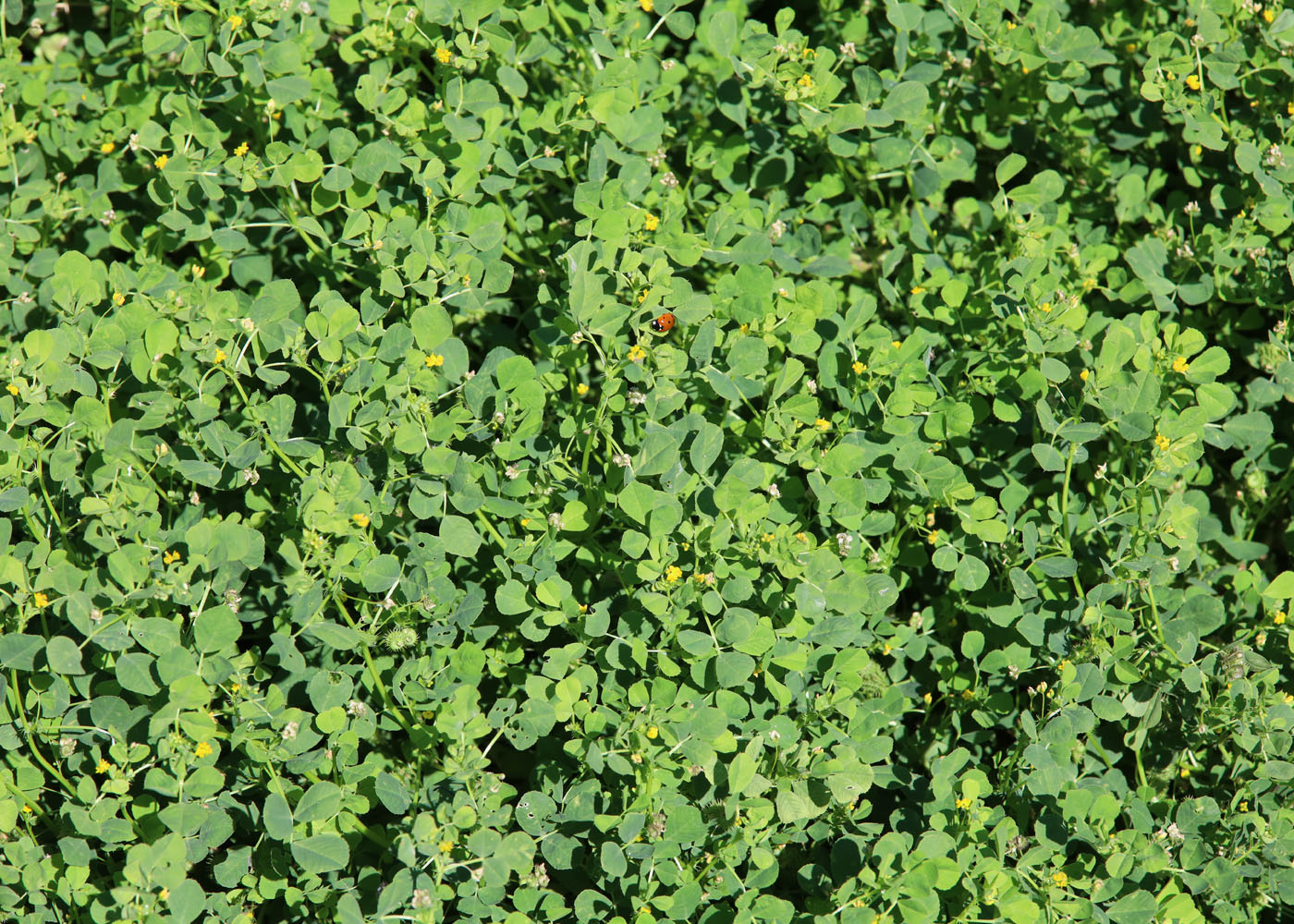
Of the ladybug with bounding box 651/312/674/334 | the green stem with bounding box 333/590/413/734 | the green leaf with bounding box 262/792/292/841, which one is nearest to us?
Result: the green leaf with bounding box 262/792/292/841

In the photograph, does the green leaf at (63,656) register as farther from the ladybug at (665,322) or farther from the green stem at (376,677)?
the ladybug at (665,322)

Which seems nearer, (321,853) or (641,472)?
(321,853)

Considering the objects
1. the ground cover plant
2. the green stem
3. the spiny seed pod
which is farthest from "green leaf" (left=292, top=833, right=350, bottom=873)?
the spiny seed pod

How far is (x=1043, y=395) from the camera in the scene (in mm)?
3117

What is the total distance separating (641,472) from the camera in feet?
9.43

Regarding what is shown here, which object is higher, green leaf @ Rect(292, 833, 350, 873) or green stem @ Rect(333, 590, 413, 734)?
green stem @ Rect(333, 590, 413, 734)

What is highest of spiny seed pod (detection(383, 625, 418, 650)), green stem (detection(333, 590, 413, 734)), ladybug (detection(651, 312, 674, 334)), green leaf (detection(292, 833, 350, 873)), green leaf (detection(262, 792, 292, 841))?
ladybug (detection(651, 312, 674, 334))

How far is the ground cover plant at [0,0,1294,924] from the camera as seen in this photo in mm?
2756

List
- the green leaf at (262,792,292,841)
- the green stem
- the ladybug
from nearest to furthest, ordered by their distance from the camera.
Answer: the green leaf at (262,792,292,841) → the green stem → the ladybug

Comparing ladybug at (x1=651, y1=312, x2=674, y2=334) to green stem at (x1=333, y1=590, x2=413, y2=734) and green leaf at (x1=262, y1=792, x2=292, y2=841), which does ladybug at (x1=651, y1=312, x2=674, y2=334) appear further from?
green leaf at (x1=262, y1=792, x2=292, y2=841)

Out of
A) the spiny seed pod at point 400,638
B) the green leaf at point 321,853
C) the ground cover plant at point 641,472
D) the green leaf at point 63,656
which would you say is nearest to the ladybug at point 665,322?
the ground cover plant at point 641,472

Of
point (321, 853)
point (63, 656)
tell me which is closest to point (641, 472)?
point (321, 853)

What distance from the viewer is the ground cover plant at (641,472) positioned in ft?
9.04

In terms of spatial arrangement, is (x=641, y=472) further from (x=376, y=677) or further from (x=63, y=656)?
(x=63, y=656)
